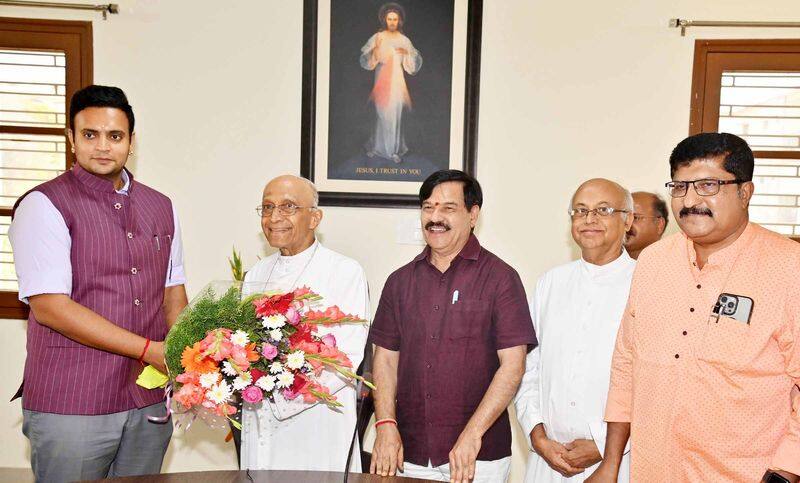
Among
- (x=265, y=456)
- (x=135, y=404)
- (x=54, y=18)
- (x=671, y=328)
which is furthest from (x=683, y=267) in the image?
(x=54, y=18)

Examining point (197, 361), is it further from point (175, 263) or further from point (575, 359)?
point (575, 359)

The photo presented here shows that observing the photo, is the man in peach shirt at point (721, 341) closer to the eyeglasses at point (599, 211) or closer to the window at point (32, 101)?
the eyeglasses at point (599, 211)

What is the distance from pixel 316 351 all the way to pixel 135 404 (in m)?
0.95

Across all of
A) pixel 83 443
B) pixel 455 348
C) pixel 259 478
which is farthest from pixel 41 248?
pixel 455 348

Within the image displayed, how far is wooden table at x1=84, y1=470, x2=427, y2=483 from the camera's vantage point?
1.80m

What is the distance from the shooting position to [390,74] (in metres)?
3.71

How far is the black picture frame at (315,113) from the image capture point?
3678 mm

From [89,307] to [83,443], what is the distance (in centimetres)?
49

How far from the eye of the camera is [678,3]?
11.9 ft

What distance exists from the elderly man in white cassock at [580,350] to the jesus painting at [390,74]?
60.0 inches

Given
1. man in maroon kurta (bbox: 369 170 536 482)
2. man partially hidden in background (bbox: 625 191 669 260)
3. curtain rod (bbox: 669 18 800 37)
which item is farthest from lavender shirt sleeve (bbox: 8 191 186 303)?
curtain rod (bbox: 669 18 800 37)

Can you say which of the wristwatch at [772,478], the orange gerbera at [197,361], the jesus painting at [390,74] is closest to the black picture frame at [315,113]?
the jesus painting at [390,74]

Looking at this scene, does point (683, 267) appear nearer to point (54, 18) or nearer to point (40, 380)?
point (40, 380)

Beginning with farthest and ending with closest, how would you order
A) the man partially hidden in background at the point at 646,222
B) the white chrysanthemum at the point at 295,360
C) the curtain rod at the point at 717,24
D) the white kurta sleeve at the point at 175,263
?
1. the curtain rod at the point at 717,24
2. the man partially hidden in background at the point at 646,222
3. the white kurta sleeve at the point at 175,263
4. the white chrysanthemum at the point at 295,360
